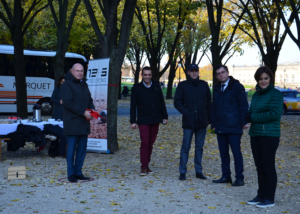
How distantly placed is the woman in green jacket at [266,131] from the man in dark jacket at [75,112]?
2572 mm

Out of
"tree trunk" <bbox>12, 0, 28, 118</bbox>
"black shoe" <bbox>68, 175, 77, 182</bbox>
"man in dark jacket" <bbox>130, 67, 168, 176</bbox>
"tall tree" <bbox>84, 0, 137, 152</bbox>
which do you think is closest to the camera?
"black shoe" <bbox>68, 175, 77, 182</bbox>

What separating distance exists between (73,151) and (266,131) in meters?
3.07

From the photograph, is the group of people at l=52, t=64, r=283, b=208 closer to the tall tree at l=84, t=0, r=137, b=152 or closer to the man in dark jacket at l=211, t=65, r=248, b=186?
the man in dark jacket at l=211, t=65, r=248, b=186

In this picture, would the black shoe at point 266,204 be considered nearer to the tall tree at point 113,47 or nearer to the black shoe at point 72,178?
the black shoe at point 72,178

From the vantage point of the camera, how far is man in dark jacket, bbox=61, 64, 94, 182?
20.2 feet

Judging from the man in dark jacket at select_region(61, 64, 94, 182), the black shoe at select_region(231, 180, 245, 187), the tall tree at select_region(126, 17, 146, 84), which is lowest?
the black shoe at select_region(231, 180, 245, 187)

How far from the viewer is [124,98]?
1420 inches

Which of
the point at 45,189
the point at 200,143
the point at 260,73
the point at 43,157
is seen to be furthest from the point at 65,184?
the point at 260,73

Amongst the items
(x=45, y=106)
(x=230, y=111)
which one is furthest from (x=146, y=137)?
(x=45, y=106)

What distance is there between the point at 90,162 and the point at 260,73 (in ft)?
14.8

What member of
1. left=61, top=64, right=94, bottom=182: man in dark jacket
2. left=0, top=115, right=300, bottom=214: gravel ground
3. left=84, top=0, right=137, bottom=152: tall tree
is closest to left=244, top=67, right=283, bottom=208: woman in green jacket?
left=0, top=115, right=300, bottom=214: gravel ground

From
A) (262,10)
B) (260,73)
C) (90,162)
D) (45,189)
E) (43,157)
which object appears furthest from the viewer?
(262,10)

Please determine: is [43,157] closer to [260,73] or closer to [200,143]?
[200,143]

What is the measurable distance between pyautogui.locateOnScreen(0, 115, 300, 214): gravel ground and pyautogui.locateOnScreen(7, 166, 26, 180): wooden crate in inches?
5.1
